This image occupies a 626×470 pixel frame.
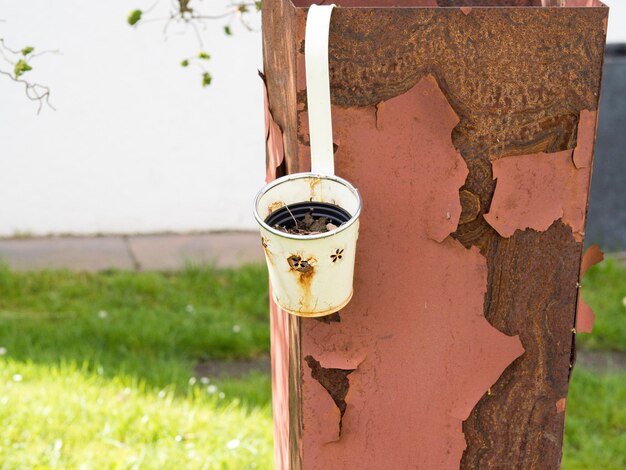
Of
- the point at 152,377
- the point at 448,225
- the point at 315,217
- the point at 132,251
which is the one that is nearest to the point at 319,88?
the point at 315,217

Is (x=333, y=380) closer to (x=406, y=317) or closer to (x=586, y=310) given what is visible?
(x=406, y=317)

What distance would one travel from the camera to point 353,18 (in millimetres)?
1265

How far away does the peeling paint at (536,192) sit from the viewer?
53.5 inches

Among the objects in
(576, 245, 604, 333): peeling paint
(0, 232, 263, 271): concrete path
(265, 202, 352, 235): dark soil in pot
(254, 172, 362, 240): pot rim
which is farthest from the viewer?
(0, 232, 263, 271): concrete path

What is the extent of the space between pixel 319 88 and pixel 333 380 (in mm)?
489

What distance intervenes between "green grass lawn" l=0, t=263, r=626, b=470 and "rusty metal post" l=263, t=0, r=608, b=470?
109cm

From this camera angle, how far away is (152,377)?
9.93 feet

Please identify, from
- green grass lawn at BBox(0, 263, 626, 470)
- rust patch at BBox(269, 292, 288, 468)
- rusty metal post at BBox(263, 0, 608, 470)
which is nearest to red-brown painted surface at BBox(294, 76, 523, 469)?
rusty metal post at BBox(263, 0, 608, 470)

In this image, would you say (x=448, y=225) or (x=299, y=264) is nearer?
(x=299, y=264)

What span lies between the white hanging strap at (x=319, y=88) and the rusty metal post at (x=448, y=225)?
44 millimetres

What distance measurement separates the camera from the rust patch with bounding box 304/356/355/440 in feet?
4.62

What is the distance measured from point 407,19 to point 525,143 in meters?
0.27

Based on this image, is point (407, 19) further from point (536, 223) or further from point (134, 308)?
point (134, 308)

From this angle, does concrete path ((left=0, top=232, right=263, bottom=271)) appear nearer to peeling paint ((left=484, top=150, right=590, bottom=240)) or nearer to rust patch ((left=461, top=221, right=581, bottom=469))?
rust patch ((left=461, top=221, right=581, bottom=469))
